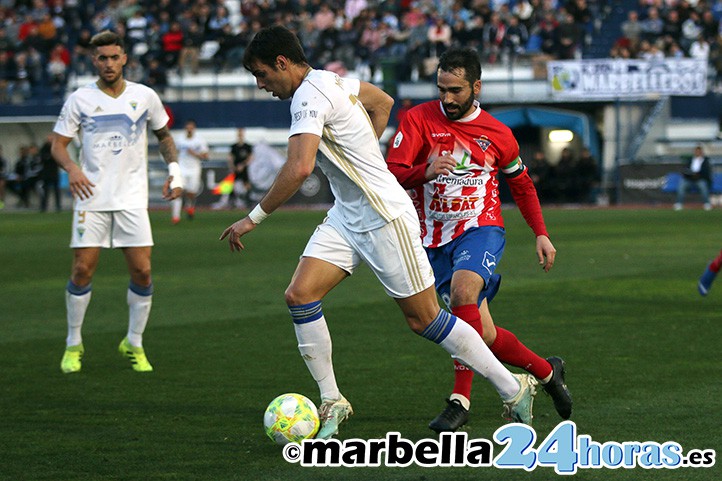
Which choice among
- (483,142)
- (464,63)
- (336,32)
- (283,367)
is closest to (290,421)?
(483,142)

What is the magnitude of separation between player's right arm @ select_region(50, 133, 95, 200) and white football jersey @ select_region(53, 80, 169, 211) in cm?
6

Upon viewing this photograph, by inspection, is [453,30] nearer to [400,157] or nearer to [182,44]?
[182,44]

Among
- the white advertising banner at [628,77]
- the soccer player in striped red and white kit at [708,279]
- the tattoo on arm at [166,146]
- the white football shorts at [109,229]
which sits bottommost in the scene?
the white advertising banner at [628,77]

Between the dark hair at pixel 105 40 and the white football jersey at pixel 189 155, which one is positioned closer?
the dark hair at pixel 105 40

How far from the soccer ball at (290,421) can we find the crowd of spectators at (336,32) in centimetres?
2763

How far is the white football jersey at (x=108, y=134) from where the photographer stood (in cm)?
901

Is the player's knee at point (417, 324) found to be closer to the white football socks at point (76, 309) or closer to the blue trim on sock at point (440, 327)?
the blue trim on sock at point (440, 327)

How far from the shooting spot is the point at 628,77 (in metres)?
31.9

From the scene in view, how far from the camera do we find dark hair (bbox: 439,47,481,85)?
664 centimetres

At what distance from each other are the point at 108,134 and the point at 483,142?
10.6ft

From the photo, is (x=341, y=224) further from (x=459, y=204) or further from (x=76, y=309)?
(x=76, y=309)

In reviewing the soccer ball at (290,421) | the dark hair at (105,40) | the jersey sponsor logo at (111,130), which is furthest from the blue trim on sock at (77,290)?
the soccer ball at (290,421)

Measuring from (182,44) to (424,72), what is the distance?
800 centimetres

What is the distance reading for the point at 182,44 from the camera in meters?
38.3
